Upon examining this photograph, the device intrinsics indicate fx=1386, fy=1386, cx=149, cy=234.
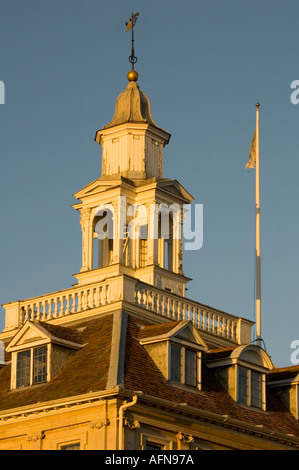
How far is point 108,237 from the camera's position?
2365 inches

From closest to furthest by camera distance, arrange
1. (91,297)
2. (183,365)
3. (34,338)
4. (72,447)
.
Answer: (72,447)
(183,365)
(34,338)
(91,297)

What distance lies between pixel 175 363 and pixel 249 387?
169 inches

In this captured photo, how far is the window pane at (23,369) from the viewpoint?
173ft

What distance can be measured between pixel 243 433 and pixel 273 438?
1.71 meters

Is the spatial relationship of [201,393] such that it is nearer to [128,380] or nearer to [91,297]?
→ [128,380]

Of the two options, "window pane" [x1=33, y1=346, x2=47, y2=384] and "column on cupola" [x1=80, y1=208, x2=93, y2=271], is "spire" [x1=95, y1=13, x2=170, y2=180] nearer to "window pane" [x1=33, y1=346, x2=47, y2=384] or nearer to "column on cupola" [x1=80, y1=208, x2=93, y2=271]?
"column on cupola" [x1=80, y1=208, x2=93, y2=271]

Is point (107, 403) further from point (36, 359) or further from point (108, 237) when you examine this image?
point (108, 237)

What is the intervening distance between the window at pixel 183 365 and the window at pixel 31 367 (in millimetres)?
4833

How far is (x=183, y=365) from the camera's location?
52.6 meters

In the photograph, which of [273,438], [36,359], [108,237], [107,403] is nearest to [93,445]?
[107,403]

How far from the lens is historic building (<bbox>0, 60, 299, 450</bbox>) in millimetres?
49125

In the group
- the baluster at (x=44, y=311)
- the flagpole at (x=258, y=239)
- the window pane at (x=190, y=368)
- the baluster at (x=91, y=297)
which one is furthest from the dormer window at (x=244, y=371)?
the baluster at (x=44, y=311)

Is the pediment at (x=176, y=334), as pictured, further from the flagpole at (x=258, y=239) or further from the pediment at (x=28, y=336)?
the flagpole at (x=258, y=239)

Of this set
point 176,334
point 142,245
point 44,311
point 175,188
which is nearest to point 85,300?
point 44,311
